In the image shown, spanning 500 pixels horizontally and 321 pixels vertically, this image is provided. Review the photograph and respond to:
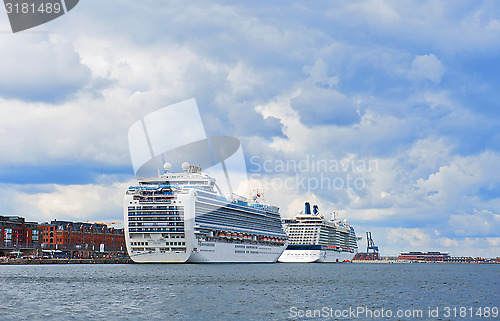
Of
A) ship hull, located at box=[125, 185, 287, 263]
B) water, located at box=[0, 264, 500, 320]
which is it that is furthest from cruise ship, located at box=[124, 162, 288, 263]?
water, located at box=[0, 264, 500, 320]

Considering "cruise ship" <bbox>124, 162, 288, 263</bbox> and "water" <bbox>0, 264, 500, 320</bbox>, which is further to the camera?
"cruise ship" <bbox>124, 162, 288, 263</bbox>

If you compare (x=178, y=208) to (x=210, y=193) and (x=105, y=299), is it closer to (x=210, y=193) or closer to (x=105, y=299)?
(x=210, y=193)

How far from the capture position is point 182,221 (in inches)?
4729

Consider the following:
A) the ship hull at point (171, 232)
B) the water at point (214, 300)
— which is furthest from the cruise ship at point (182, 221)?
the water at point (214, 300)

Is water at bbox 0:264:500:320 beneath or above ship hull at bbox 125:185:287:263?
beneath

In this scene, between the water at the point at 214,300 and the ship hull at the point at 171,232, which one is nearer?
the water at the point at 214,300

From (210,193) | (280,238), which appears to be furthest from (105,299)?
(280,238)

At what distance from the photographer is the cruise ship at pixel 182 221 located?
120312 mm

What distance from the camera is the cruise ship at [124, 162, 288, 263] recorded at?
4737 inches

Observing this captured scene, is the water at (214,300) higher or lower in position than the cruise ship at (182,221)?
lower

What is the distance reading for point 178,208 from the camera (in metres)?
122

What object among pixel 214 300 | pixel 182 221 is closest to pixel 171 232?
pixel 182 221

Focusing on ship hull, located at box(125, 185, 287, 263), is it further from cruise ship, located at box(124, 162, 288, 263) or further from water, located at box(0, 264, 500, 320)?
water, located at box(0, 264, 500, 320)

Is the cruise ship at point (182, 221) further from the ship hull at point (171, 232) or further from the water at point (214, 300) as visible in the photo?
the water at point (214, 300)
